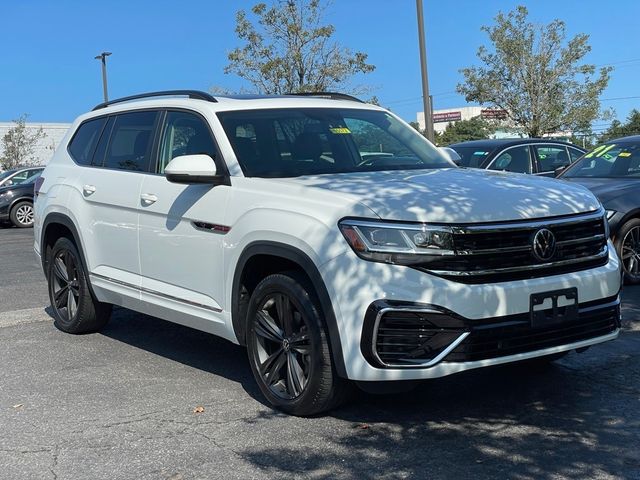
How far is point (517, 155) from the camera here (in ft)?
39.2

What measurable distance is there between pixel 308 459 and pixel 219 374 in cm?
175

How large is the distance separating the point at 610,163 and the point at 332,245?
606 centimetres

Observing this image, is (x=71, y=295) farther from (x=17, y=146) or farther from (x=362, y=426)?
(x=17, y=146)

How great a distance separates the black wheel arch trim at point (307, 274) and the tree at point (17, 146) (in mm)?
40201

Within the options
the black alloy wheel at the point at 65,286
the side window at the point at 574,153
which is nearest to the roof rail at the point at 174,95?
the black alloy wheel at the point at 65,286

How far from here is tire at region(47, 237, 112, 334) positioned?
652 centimetres

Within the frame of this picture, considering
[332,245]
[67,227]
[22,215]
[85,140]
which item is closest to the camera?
[332,245]

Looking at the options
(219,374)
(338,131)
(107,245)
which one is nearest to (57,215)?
(107,245)

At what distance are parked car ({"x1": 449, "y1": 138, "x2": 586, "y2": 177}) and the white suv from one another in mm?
5925

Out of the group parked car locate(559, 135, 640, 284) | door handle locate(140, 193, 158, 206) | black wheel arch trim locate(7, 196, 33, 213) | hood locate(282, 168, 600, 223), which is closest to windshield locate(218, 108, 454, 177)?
hood locate(282, 168, 600, 223)

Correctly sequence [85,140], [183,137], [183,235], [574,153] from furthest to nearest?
[574,153], [85,140], [183,137], [183,235]

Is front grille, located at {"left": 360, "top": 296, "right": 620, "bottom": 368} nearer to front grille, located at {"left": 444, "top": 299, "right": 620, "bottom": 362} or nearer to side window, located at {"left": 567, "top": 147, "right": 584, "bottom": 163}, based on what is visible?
front grille, located at {"left": 444, "top": 299, "right": 620, "bottom": 362}

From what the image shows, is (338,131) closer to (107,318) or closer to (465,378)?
(465,378)

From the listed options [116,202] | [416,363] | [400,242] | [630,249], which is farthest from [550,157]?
[416,363]
